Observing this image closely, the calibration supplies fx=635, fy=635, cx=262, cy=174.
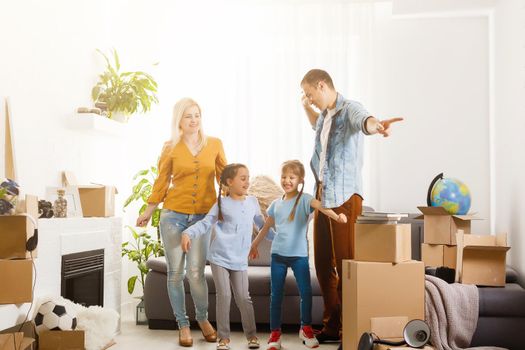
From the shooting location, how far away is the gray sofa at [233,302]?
416 cm

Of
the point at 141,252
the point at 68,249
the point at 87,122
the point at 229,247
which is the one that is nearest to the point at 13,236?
the point at 68,249

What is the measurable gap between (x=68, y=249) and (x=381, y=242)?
188 centimetres

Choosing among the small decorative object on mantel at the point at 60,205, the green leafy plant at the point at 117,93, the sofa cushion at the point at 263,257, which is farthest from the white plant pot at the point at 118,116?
the sofa cushion at the point at 263,257

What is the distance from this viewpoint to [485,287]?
3.59m

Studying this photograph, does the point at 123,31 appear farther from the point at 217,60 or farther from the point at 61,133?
the point at 61,133

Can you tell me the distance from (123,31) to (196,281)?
271 cm

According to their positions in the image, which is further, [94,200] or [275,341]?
[94,200]

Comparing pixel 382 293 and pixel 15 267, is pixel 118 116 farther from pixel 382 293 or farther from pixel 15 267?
pixel 382 293

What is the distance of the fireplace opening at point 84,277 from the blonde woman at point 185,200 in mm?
491

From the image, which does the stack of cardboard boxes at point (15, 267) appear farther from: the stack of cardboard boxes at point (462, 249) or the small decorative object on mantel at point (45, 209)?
the stack of cardboard boxes at point (462, 249)

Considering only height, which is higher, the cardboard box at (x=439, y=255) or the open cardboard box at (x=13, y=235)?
the open cardboard box at (x=13, y=235)

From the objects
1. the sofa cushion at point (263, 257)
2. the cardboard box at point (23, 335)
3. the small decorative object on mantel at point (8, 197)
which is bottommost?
the cardboard box at point (23, 335)

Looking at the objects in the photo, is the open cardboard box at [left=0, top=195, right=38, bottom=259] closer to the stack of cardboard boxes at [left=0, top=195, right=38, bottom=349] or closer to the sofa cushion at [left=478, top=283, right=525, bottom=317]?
the stack of cardboard boxes at [left=0, top=195, right=38, bottom=349]

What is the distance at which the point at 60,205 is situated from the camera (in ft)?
12.7
